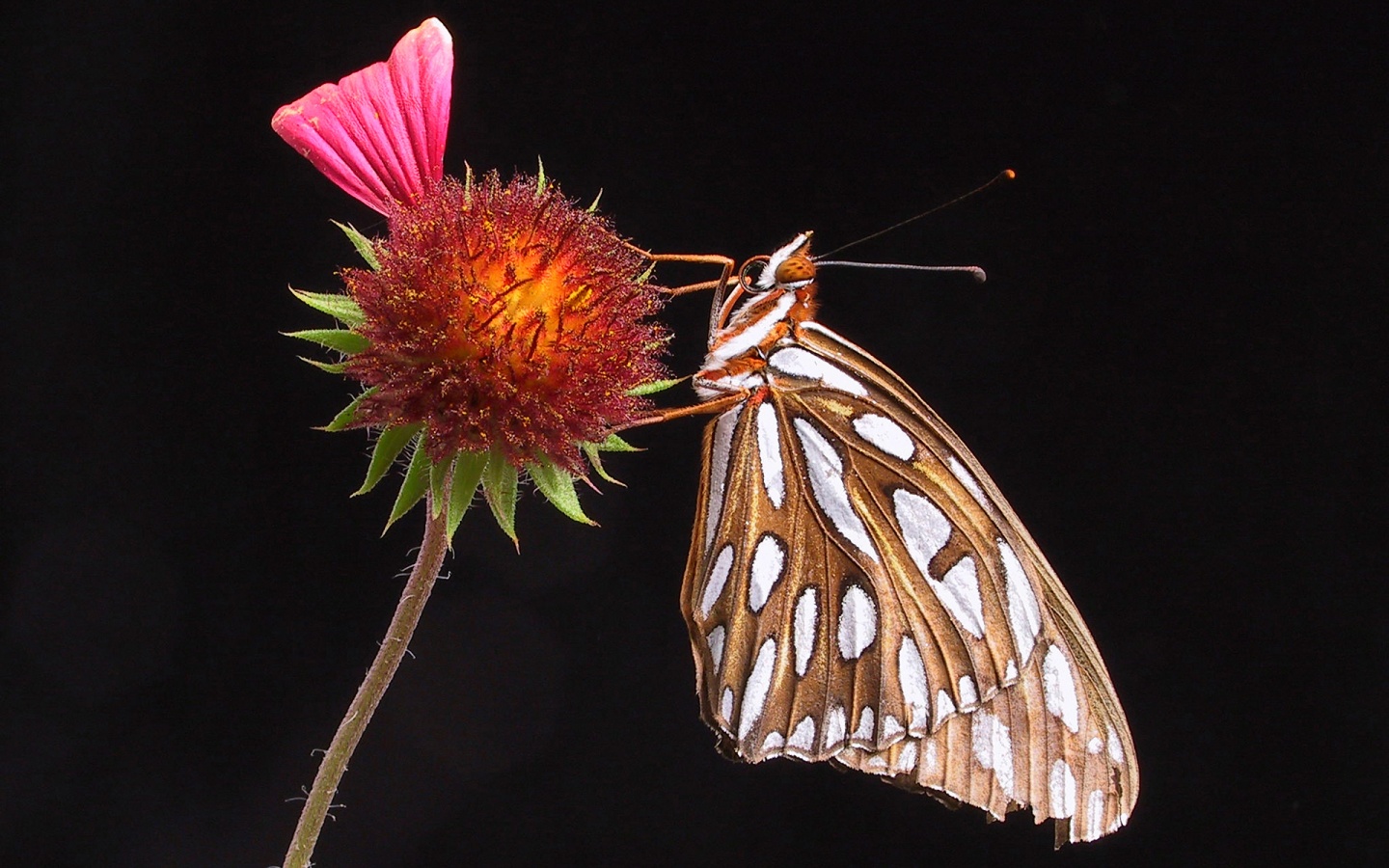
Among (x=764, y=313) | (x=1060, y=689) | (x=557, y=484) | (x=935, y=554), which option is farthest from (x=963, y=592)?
(x=557, y=484)

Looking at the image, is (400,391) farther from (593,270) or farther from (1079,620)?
(1079,620)

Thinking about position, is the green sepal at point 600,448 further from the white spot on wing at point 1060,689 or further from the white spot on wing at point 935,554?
the white spot on wing at point 1060,689

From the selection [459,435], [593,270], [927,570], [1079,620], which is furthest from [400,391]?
[1079,620]

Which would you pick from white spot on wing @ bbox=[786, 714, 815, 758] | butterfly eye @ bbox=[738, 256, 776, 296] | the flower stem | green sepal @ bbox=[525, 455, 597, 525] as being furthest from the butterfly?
the flower stem

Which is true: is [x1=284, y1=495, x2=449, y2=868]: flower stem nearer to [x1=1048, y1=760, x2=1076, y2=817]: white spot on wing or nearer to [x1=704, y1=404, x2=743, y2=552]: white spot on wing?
[x1=704, y1=404, x2=743, y2=552]: white spot on wing

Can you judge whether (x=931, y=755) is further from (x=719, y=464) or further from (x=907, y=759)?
(x=719, y=464)

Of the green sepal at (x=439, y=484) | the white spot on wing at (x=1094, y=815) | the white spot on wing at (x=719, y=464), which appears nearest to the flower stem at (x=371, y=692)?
the green sepal at (x=439, y=484)

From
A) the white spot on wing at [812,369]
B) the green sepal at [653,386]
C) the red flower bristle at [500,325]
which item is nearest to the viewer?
the red flower bristle at [500,325]
